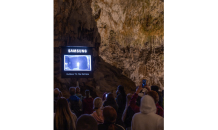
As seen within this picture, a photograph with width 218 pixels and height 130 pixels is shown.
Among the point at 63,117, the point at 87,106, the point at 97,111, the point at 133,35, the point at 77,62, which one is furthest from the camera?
the point at 133,35

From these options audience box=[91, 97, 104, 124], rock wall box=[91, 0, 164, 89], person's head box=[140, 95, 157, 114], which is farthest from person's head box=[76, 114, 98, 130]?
rock wall box=[91, 0, 164, 89]

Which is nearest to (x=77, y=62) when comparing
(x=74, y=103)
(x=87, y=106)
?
(x=74, y=103)

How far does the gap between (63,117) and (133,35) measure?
8624mm

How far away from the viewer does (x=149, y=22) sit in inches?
405

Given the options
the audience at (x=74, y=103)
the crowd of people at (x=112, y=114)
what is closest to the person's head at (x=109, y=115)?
the crowd of people at (x=112, y=114)

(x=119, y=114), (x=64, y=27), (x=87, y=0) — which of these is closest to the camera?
(x=119, y=114)

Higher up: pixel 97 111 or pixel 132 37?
pixel 132 37

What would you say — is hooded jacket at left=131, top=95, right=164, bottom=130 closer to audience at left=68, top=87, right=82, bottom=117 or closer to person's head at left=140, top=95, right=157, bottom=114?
person's head at left=140, top=95, right=157, bottom=114

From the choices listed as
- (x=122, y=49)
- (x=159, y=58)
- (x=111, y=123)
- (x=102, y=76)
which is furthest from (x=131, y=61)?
(x=111, y=123)

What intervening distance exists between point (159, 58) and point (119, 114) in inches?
305

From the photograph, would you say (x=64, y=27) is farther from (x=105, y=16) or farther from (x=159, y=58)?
(x=159, y=58)

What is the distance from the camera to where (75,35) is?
733 centimetres

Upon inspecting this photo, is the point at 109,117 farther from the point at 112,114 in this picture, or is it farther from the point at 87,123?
the point at 87,123

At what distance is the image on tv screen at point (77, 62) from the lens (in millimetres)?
5250
